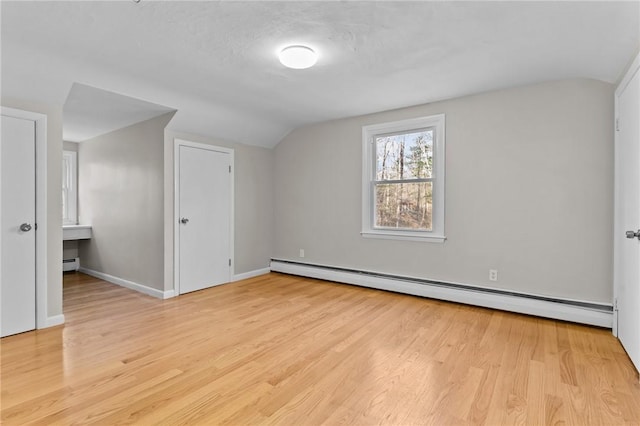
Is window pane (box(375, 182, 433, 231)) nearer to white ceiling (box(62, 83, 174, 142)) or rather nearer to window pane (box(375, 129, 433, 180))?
window pane (box(375, 129, 433, 180))

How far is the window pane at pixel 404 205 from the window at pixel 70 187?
524 cm

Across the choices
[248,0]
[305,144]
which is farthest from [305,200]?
[248,0]

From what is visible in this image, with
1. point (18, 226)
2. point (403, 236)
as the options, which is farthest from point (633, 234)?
point (18, 226)

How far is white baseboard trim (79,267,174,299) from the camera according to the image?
13.4ft

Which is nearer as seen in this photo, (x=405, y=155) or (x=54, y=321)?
(x=54, y=321)

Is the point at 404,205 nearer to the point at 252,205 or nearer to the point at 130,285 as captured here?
the point at 252,205

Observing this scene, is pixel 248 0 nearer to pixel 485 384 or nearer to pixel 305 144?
pixel 485 384

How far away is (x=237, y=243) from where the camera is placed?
16.5ft

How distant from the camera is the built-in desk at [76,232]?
16.4 ft

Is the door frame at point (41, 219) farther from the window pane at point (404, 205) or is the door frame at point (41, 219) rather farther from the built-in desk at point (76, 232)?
the window pane at point (404, 205)

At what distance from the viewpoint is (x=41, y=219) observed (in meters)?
3.05

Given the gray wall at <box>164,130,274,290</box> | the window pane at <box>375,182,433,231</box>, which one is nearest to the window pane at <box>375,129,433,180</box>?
the window pane at <box>375,182,433,231</box>

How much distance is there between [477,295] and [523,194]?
122cm

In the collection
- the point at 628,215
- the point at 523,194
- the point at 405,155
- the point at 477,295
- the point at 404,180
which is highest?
the point at 405,155
